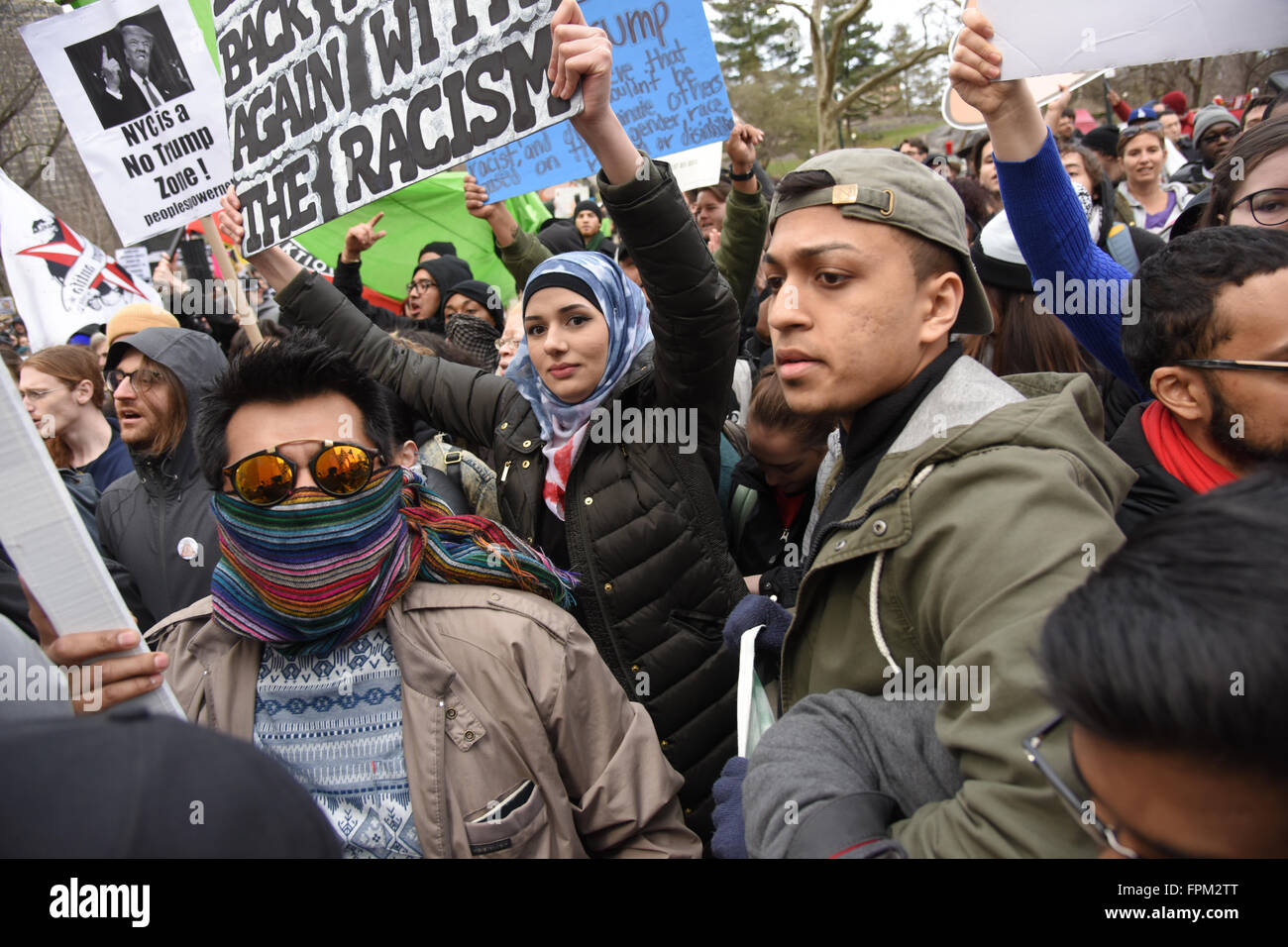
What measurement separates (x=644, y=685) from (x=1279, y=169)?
86.6 inches

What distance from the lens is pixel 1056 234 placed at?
208 centimetres

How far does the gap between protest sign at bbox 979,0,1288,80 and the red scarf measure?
2.37 feet

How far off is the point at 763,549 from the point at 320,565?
1760 mm

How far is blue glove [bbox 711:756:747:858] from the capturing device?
1396 millimetres

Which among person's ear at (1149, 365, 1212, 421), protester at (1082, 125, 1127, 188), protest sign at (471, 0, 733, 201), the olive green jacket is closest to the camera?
the olive green jacket

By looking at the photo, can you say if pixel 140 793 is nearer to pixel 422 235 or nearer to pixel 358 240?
pixel 358 240

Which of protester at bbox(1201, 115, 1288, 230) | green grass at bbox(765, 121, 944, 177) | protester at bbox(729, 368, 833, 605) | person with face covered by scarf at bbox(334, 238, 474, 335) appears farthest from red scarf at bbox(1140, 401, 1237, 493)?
green grass at bbox(765, 121, 944, 177)

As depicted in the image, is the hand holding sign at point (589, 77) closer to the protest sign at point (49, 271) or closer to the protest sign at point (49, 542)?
the protest sign at point (49, 542)

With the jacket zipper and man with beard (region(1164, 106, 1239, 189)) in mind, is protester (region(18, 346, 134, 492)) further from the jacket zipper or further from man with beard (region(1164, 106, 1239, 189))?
man with beard (region(1164, 106, 1239, 189))

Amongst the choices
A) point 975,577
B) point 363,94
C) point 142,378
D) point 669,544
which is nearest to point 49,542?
point 975,577

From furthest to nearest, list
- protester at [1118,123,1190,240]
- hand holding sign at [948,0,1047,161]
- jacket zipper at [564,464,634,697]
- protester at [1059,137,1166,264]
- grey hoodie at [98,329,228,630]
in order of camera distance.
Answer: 1. protester at [1118,123,1190,240]
2. protester at [1059,137,1166,264]
3. grey hoodie at [98,329,228,630]
4. jacket zipper at [564,464,634,697]
5. hand holding sign at [948,0,1047,161]

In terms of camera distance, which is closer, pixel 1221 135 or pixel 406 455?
pixel 406 455

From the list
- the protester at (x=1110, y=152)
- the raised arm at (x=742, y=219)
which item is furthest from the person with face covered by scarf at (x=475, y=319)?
the protester at (x=1110, y=152)

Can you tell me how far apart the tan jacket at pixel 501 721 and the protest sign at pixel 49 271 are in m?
4.89
